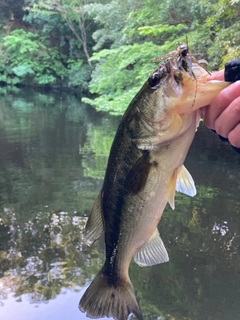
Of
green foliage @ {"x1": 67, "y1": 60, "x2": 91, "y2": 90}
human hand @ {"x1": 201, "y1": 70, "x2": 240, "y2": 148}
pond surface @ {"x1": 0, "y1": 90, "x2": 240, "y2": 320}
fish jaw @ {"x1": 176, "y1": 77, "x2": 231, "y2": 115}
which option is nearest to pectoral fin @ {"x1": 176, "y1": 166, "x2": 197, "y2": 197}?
human hand @ {"x1": 201, "y1": 70, "x2": 240, "y2": 148}

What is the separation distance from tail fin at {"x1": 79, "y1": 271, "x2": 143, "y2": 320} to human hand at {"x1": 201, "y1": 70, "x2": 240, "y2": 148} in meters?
0.97

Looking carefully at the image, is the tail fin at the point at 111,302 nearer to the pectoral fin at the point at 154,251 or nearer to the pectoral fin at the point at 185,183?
the pectoral fin at the point at 154,251

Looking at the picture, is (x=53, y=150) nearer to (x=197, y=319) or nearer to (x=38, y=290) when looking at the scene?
(x=38, y=290)

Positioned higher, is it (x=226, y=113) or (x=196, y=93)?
(x=196, y=93)

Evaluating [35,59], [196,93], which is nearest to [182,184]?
[196,93]

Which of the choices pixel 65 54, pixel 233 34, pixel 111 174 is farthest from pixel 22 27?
pixel 111 174

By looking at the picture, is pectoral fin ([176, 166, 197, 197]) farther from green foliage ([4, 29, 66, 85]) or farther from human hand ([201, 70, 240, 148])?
green foliage ([4, 29, 66, 85])

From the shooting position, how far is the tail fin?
2.04 meters

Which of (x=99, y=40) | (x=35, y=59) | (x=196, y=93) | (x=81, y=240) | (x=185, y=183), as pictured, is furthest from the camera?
(x=35, y=59)

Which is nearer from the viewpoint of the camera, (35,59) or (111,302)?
(111,302)

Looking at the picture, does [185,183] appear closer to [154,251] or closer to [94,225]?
[154,251]

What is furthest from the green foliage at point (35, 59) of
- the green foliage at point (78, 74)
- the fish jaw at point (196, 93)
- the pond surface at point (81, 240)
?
the fish jaw at point (196, 93)

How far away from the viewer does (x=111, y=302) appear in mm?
2053

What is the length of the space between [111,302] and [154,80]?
1208mm
